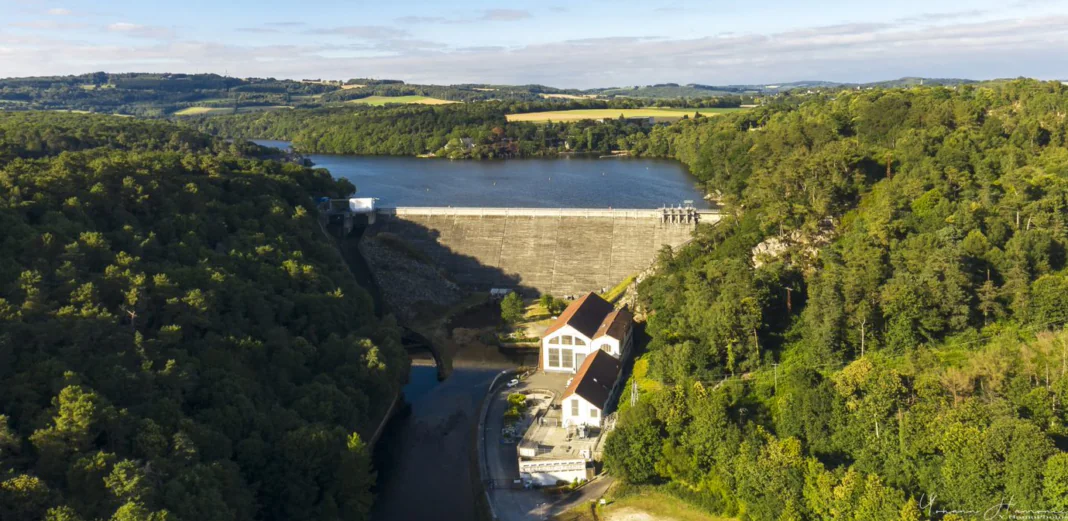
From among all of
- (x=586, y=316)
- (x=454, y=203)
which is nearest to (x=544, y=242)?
(x=586, y=316)

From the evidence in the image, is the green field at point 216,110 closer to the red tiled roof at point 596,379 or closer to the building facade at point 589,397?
the red tiled roof at point 596,379

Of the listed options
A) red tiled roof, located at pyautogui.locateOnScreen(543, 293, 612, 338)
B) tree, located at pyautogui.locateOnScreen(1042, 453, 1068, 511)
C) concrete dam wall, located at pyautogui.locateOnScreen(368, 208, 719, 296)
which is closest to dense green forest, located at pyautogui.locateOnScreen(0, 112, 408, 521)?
red tiled roof, located at pyautogui.locateOnScreen(543, 293, 612, 338)

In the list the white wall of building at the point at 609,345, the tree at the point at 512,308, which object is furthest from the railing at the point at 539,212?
the white wall of building at the point at 609,345

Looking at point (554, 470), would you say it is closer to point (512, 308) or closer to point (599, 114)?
point (512, 308)

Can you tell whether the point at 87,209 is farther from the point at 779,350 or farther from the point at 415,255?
the point at 779,350

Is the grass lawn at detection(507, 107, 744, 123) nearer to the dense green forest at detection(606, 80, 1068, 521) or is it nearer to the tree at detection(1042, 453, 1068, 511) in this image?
the dense green forest at detection(606, 80, 1068, 521)

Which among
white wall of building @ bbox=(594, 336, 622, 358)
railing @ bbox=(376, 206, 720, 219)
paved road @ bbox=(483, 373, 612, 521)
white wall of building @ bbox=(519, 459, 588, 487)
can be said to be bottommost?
paved road @ bbox=(483, 373, 612, 521)

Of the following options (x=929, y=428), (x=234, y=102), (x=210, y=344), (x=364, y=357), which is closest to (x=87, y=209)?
(x=210, y=344)
